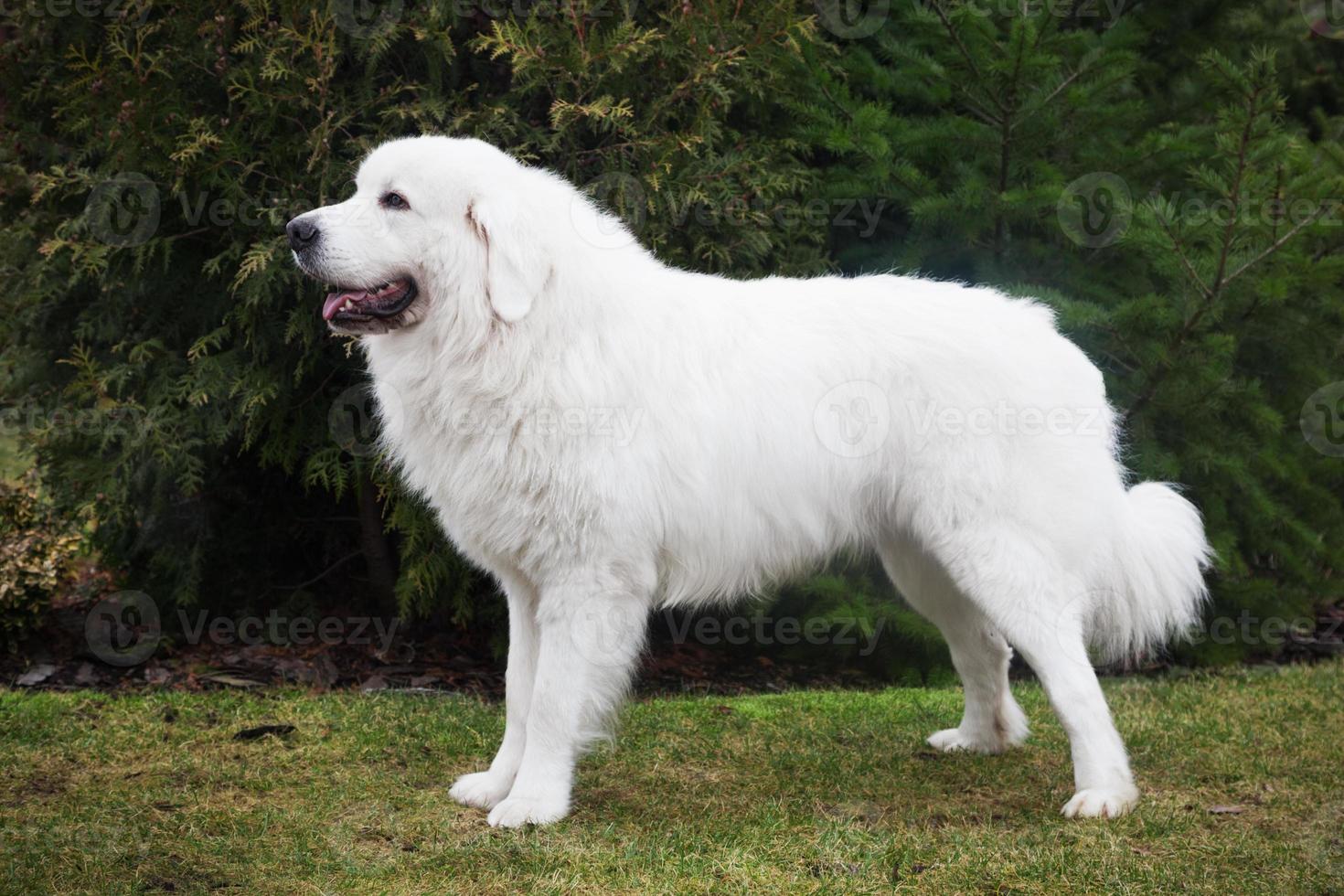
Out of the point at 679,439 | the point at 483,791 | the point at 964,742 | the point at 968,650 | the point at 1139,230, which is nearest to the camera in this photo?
the point at 679,439

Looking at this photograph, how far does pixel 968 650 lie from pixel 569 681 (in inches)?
65.0

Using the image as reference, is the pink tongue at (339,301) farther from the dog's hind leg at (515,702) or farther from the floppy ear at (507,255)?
the dog's hind leg at (515,702)

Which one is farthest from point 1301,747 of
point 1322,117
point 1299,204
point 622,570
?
point 1322,117

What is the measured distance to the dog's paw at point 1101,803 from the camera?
3697mm

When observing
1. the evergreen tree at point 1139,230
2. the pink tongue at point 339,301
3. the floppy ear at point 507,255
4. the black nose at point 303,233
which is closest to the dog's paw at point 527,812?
the floppy ear at point 507,255

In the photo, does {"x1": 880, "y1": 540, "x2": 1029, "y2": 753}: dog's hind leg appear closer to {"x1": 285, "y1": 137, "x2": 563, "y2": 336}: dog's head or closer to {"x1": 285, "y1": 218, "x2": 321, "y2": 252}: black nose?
{"x1": 285, "y1": 137, "x2": 563, "y2": 336}: dog's head

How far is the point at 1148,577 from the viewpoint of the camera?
13.3 feet

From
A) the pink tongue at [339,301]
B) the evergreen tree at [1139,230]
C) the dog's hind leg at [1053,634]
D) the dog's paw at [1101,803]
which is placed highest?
the evergreen tree at [1139,230]

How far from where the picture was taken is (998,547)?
3.81 m

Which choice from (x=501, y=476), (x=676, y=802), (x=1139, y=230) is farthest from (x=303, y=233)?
(x=1139, y=230)

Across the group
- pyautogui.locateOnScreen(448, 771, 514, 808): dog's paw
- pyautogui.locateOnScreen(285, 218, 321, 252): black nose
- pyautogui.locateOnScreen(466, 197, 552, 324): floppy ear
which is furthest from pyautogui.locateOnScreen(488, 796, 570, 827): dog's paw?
pyautogui.locateOnScreen(285, 218, 321, 252): black nose

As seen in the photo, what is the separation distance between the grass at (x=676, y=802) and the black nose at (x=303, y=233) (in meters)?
1.76

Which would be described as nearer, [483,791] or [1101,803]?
[1101,803]

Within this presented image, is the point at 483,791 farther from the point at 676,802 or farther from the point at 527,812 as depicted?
the point at 676,802
